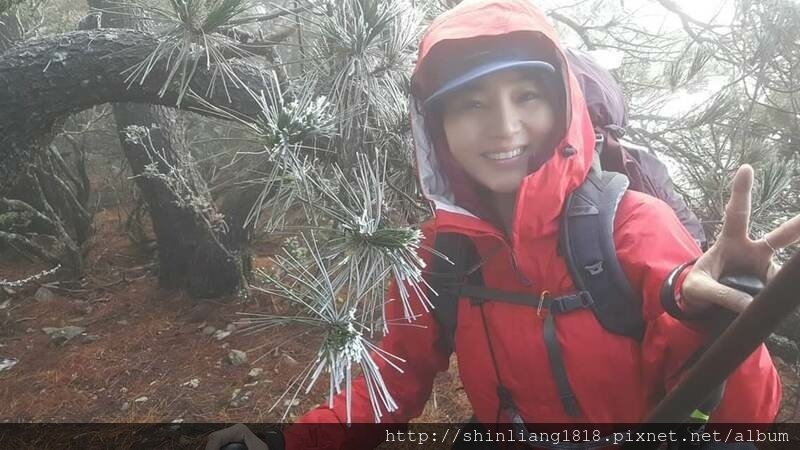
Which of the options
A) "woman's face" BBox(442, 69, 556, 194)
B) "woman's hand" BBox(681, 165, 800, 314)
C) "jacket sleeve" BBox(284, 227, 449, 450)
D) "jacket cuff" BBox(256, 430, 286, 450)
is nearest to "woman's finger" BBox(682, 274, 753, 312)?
"woman's hand" BBox(681, 165, 800, 314)

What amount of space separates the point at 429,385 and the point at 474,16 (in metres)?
1.35

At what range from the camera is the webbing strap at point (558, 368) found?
4.61ft

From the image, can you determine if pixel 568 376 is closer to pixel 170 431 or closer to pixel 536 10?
pixel 536 10

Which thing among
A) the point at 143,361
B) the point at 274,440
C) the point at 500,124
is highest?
the point at 500,124

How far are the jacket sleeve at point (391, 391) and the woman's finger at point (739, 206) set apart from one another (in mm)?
925

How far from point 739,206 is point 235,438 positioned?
5.44 ft

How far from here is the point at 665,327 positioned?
4.08ft

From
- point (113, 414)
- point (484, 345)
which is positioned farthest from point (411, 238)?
point (113, 414)

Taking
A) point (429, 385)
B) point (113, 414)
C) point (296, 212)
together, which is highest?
point (296, 212)

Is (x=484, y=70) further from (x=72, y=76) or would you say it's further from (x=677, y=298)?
(x=72, y=76)

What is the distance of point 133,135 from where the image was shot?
3477mm

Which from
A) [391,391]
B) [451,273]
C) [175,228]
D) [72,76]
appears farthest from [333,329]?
[175,228]

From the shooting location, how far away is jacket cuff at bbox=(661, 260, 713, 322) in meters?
1.08

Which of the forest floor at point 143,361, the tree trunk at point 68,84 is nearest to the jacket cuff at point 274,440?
the forest floor at point 143,361
